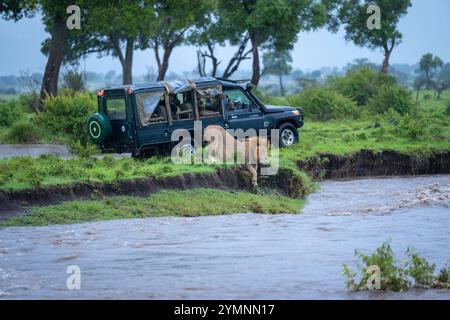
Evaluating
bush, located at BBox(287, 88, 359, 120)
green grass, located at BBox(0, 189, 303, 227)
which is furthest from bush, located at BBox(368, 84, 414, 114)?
green grass, located at BBox(0, 189, 303, 227)

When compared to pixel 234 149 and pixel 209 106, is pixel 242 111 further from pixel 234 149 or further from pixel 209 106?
pixel 234 149

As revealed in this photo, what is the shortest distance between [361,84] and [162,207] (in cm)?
2493

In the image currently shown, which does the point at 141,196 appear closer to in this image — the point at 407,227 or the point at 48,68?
the point at 407,227

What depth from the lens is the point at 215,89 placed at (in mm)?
20719

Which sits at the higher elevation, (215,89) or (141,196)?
(215,89)

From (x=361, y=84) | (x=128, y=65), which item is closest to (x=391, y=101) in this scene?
(x=361, y=84)

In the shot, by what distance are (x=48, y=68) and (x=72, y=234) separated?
20.5m

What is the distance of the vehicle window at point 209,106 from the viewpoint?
809 inches

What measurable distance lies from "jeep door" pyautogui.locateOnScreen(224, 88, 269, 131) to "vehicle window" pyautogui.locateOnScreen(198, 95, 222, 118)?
24 centimetres

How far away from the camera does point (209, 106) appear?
20.8 m

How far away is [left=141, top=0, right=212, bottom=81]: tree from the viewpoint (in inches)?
1393

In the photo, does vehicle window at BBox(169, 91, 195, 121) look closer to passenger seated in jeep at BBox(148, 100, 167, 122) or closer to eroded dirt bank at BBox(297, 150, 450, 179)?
passenger seated in jeep at BBox(148, 100, 167, 122)

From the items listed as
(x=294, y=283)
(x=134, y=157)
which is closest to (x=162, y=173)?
(x=134, y=157)
